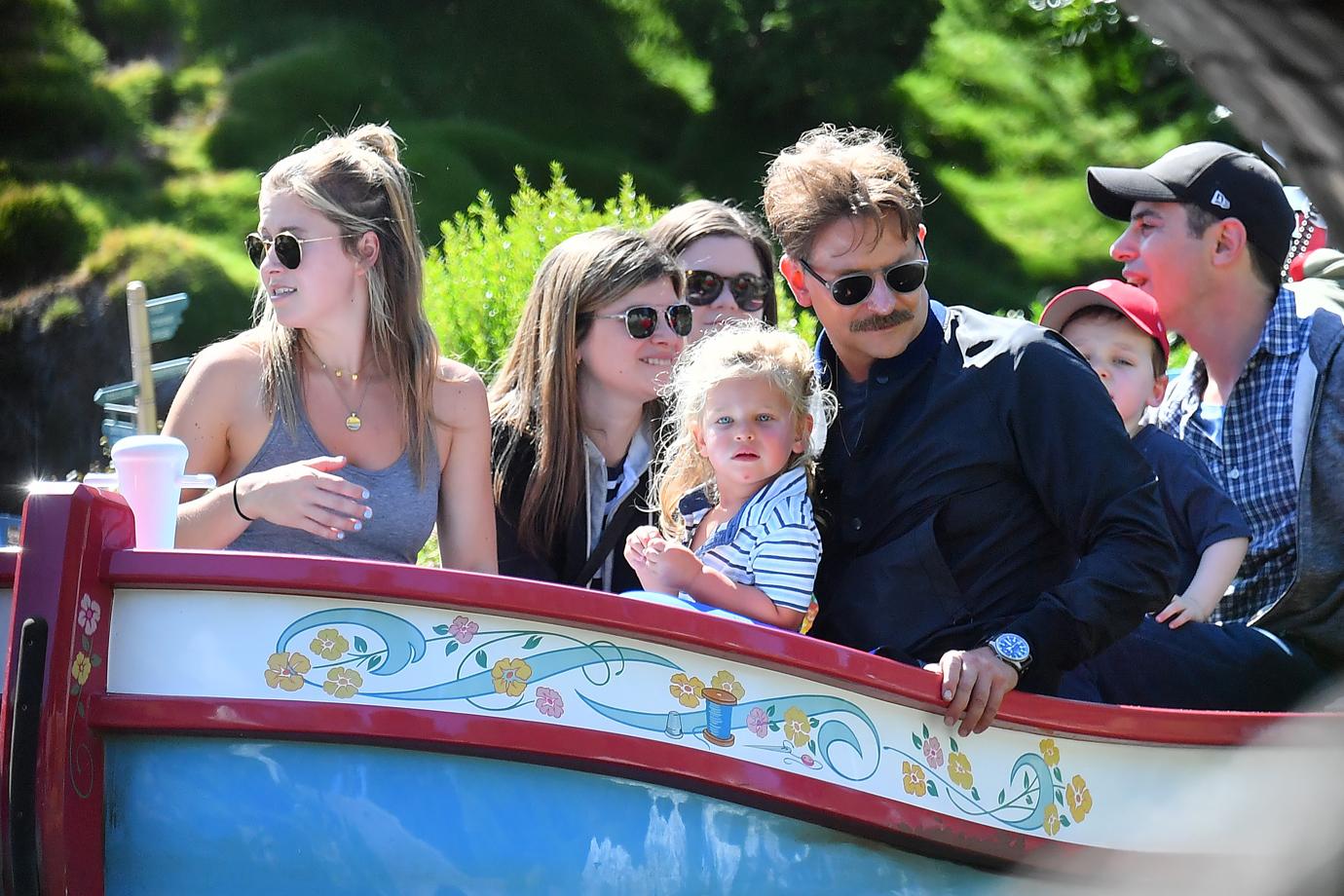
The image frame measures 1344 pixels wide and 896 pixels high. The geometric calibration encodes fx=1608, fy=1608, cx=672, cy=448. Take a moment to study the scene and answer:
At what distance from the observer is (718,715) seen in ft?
8.30

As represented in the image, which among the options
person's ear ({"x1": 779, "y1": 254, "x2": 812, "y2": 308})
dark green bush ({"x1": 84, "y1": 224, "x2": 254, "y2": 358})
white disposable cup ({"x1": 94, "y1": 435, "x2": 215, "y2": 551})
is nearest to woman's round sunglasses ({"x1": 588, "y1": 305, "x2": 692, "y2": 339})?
person's ear ({"x1": 779, "y1": 254, "x2": 812, "y2": 308})

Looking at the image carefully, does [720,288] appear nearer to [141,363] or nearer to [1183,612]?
[1183,612]

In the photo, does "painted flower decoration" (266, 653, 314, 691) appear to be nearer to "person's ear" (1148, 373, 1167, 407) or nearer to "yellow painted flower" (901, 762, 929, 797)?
"yellow painted flower" (901, 762, 929, 797)

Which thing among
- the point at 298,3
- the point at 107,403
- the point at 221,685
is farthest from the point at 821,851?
the point at 298,3

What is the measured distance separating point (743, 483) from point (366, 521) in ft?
2.46

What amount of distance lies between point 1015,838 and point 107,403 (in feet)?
10.9

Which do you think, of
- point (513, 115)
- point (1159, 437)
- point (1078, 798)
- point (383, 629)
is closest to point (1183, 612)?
point (1159, 437)

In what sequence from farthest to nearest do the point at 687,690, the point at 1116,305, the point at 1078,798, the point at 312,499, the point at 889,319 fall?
the point at 1116,305 < the point at 889,319 < the point at 1078,798 < the point at 312,499 < the point at 687,690

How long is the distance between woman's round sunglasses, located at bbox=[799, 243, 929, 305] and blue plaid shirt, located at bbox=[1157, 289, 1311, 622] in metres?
1.07

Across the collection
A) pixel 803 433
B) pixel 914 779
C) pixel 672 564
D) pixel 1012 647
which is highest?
pixel 803 433

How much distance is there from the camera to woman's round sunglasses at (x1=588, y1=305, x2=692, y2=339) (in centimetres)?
364

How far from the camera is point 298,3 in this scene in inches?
500

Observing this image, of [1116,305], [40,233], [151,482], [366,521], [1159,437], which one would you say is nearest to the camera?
[151,482]

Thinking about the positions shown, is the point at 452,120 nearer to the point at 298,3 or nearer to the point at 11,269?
the point at 298,3
